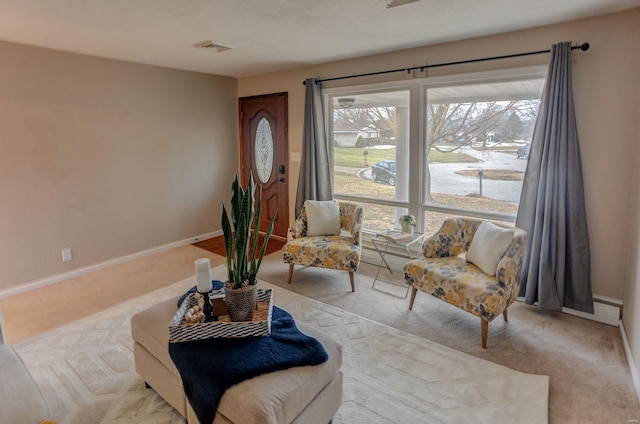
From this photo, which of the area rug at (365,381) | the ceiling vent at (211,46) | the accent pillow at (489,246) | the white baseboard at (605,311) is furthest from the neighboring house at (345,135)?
the white baseboard at (605,311)

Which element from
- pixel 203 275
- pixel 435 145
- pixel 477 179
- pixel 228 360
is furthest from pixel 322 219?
pixel 228 360

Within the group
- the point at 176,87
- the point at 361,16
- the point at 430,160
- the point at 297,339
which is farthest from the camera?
the point at 176,87

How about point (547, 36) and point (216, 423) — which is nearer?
point (216, 423)

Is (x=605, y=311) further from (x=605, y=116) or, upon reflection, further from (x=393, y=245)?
(x=393, y=245)

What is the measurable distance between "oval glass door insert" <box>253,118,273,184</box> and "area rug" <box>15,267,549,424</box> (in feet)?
9.61

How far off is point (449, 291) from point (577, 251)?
1.12m

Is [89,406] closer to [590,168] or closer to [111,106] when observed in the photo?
[111,106]

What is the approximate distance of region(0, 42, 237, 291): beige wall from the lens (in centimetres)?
343

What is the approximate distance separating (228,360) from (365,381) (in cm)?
98

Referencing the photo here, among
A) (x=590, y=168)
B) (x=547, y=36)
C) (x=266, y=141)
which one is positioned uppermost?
(x=547, y=36)

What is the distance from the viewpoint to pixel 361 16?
2.69 meters

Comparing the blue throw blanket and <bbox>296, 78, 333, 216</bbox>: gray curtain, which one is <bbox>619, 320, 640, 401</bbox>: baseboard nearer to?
the blue throw blanket

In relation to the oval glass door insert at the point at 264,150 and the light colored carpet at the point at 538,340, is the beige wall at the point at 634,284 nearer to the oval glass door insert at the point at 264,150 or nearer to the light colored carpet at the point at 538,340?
the light colored carpet at the point at 538,340

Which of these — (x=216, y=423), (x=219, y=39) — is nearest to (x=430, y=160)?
(x=219, y=39)
